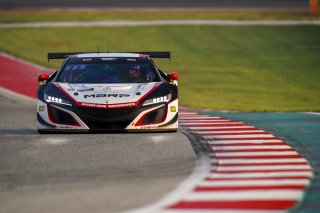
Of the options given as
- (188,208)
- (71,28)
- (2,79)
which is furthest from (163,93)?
(71,28)

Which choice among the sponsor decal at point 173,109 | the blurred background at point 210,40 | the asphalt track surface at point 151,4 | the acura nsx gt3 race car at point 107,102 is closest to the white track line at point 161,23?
the blurred background at point 210,40

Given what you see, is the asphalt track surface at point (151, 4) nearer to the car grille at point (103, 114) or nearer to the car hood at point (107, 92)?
the car hood at point (107, 92)

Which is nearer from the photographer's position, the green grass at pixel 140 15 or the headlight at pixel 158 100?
the headlight at pixel 158 100

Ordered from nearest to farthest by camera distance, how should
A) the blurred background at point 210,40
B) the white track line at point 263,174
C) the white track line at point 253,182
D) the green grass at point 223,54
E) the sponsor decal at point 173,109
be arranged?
1. the white track line at point 253,182
2. the white track line at point 263,174
3. the sponsor decal at point 173,109
4. the green grass at point 223,54
5. the blurred background at point 210,40

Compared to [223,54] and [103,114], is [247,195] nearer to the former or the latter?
[103,114]

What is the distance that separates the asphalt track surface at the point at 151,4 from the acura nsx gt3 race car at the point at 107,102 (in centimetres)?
3056

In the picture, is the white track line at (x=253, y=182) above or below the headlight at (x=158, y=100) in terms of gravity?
above

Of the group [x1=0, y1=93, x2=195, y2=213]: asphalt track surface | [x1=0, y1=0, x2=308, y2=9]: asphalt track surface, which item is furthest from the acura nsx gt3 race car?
[x1=0, y1=0, x2=308, y2=9]: asphalt track surface

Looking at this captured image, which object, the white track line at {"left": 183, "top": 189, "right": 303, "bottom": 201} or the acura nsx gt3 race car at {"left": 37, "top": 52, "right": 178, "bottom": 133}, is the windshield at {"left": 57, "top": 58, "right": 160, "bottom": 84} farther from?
the white track line at {"left": 183, "top": 189, "right": 303, "bottom": 201}

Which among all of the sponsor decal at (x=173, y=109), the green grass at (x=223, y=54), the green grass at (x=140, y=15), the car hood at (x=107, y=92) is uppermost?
the car hood at (x=107, y=92)

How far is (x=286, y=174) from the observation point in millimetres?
10859

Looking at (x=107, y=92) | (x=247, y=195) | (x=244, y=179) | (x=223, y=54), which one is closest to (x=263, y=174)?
(x=244, y=179)

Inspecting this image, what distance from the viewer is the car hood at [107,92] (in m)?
14.8

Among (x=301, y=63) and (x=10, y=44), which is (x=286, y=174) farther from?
(x=10, y=44)
